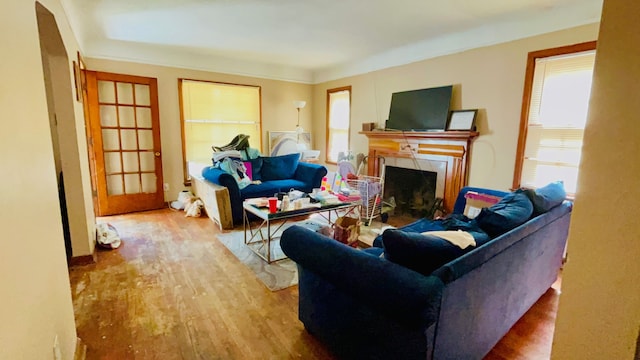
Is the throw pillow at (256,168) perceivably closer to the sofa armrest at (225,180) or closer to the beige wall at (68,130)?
the sofa armrest at (225,180)

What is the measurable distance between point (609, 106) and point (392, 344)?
45.9 inches

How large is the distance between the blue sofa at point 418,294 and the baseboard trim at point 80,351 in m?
1.23

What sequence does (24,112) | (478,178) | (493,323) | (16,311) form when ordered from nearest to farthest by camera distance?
(16,311) → (24,112) → (493,323) → (478,178)

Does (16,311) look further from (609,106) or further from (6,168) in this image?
(609,106)

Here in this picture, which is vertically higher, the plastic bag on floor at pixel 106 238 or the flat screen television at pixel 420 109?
the flat screen television at pixel 420 109

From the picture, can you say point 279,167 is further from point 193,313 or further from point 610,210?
point 610,210

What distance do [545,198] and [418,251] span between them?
127 centimetres

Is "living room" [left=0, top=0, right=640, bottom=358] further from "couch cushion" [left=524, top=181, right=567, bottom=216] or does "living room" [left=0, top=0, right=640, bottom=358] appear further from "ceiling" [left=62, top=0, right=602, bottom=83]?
"couch cushion" [left=524, top=181, right=567, bottom=216]

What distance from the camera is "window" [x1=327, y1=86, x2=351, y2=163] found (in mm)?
5469

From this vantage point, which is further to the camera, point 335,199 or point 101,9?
point 335,199

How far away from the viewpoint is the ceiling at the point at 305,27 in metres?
2.83

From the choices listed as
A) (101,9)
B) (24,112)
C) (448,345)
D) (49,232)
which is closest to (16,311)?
(49,232)

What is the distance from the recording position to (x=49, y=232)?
54.6 inches

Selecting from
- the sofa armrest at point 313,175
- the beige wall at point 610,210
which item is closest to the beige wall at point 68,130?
the sofa armrest at point 313,175
